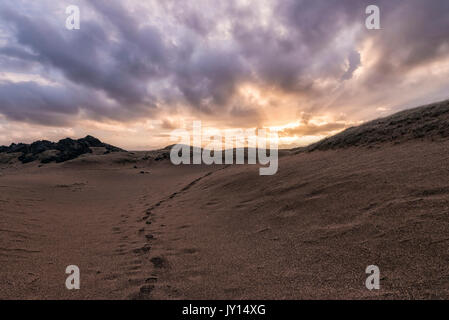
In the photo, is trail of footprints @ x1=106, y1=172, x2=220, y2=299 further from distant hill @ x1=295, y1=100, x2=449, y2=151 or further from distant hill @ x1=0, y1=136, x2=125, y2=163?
distant hill @ x1=0, y1=136, x2=125, y2=163

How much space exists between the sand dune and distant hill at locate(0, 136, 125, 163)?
27686mm

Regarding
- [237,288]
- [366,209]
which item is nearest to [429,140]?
[366,209]

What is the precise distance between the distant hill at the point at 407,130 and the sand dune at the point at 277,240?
0.45ft

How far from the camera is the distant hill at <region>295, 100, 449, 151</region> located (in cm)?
711

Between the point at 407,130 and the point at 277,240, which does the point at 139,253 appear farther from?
the point at 407,130

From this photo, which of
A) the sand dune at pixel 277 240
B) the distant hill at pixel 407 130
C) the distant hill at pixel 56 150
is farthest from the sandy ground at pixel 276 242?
the distant hill at pixel 56 150

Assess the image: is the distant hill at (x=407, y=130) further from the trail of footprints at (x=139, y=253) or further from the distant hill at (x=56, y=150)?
the distant hill at (x=56, y=150)

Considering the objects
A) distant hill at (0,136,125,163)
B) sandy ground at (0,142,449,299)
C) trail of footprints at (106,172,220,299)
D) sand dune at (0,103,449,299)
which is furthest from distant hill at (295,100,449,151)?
distant hill at (0,136,125,163)

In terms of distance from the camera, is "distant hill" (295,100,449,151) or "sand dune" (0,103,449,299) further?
"distant hill" (295,100,449,151)

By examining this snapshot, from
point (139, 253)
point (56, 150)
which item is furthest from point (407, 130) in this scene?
point (56, 150)
